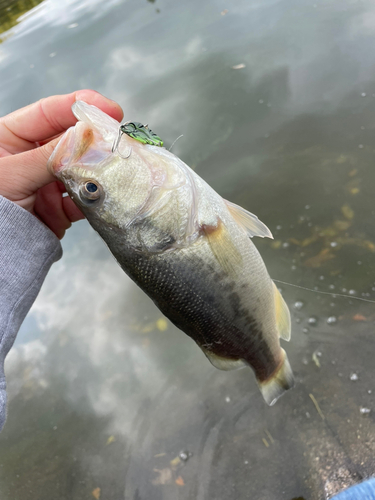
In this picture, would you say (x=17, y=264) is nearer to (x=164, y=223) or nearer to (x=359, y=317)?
(x=164, y=223)

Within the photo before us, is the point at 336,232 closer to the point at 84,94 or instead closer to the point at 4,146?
the point at 84,94

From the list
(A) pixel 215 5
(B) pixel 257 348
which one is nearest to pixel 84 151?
(B) pixel 257 348

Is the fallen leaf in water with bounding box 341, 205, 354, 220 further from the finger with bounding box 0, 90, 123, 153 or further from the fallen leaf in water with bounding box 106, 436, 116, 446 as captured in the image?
the fallen leaf in water with bounding box 106, 436, 116, 446

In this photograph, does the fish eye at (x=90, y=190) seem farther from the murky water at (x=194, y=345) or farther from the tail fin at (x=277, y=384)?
the murky water at (x=194, y=345)

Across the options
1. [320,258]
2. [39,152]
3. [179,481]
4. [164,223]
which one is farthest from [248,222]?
[179,481]

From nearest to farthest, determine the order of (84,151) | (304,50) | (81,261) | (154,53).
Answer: (84,151), (81,261), (304,50), (154,53)

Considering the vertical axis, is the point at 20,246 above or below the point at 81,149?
below
